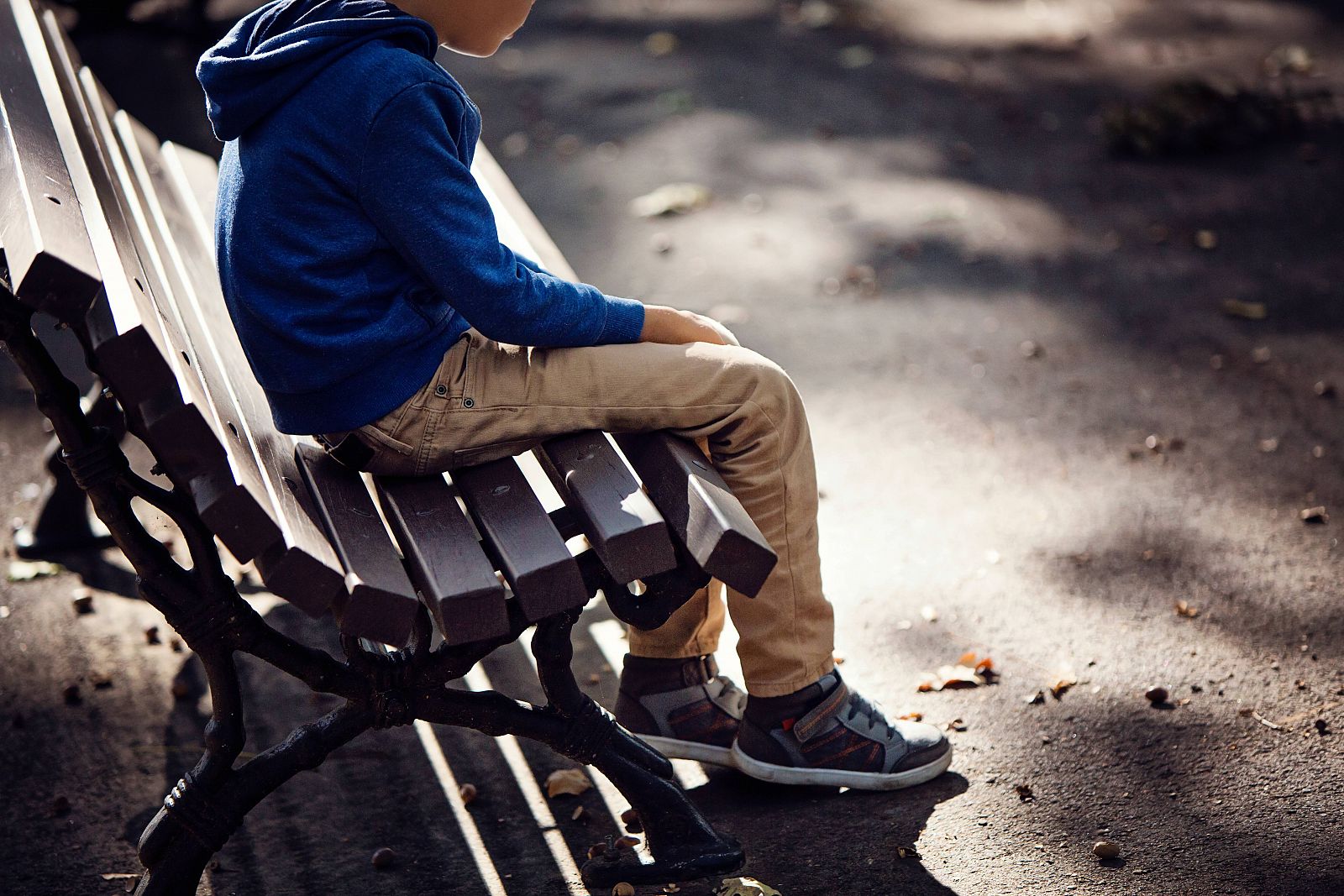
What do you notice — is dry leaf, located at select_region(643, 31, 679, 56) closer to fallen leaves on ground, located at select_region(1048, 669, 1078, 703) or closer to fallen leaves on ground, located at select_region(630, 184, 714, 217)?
fallen leaves on ground, located at select_region(630, 184, 714, 217)

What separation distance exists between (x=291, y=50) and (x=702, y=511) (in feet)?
3.46

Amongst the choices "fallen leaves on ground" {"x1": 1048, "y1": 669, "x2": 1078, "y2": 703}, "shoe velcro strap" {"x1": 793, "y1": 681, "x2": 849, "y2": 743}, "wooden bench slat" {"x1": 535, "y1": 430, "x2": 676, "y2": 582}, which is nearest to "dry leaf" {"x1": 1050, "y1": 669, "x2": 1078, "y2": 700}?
"fallen leaves on ground" {"x1": 1048, "y1": 669, "x2": 1078, "y2": 703}

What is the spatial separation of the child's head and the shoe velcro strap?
1483 mm

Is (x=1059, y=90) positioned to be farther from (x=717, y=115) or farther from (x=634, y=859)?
(x=634, y=859)

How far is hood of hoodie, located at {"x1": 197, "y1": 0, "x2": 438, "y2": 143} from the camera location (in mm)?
2156

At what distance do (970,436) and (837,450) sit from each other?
45 cm

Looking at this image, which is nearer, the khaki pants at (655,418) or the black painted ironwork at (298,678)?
the black painted ironwork at (298,678)

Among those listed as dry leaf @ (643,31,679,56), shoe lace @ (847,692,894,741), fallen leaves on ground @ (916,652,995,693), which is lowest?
dry leaf @ (643,31,679,56)

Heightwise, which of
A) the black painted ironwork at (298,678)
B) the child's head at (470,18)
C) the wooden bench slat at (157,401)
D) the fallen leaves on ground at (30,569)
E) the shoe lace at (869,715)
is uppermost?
the child's head at (470,18)

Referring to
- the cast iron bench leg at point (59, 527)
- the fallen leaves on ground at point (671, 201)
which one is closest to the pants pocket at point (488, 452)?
the cast iron bench leg at point (59, 527)

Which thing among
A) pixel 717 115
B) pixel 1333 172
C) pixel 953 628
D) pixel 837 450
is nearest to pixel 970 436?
pixel 837 450

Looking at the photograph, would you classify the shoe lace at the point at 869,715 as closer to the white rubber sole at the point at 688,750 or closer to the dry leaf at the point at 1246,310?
the white rubber sole at the point at 688,750

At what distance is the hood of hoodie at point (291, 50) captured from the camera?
216 centimetres

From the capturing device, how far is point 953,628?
10.9ft
